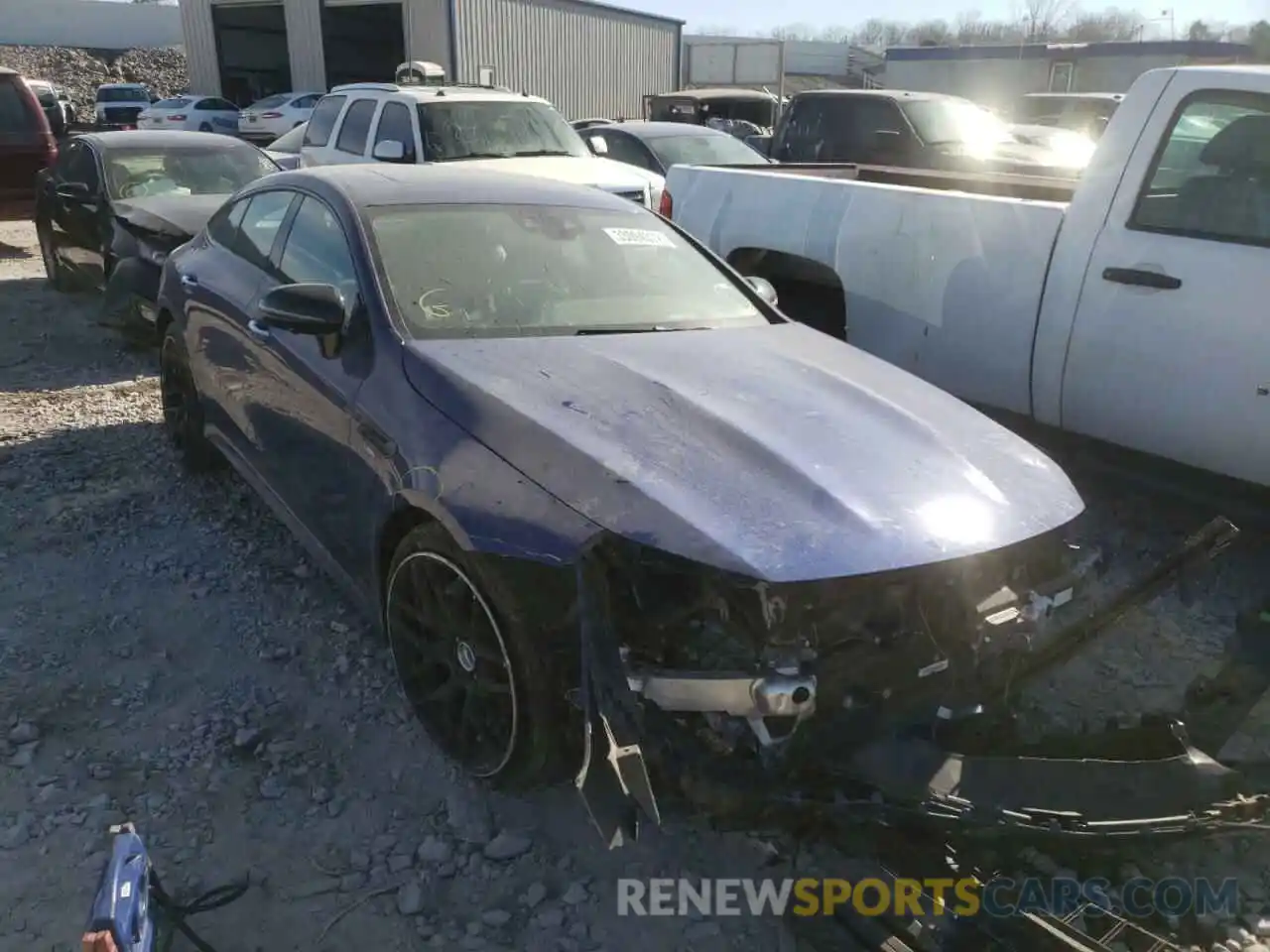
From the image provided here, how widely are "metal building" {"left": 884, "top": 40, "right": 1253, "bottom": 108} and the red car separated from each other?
80.5ft

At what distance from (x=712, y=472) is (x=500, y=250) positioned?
5.20ft

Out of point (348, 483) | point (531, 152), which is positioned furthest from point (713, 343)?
point (531, 152)

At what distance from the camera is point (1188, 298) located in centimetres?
402

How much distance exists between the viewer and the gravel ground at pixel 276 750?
2648mm

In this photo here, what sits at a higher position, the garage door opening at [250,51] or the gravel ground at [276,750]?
the garage door opening at [250,51]

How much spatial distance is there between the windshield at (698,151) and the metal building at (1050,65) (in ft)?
63.4

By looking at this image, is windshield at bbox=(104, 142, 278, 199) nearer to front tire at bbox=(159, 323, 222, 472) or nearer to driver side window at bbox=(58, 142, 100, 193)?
driver side window at bbox=(58, 142, 100, 193)

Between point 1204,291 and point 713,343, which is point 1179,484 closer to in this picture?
point 1204,291

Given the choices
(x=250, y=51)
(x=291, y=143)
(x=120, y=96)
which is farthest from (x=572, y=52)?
(x=291, y=143)

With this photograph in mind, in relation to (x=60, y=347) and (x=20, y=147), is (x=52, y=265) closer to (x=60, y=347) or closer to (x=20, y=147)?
(x=20, y=147)

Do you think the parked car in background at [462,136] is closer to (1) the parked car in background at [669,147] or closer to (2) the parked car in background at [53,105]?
(1) the parked car in background at [669,147]

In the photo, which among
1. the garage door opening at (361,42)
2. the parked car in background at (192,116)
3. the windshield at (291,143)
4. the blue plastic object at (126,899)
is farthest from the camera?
the garage door opening at (361,42)

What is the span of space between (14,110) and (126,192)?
11.7 ft

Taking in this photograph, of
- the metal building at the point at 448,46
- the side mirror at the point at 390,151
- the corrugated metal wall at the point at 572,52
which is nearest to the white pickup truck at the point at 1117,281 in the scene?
the side mirror at the point at 390,151
